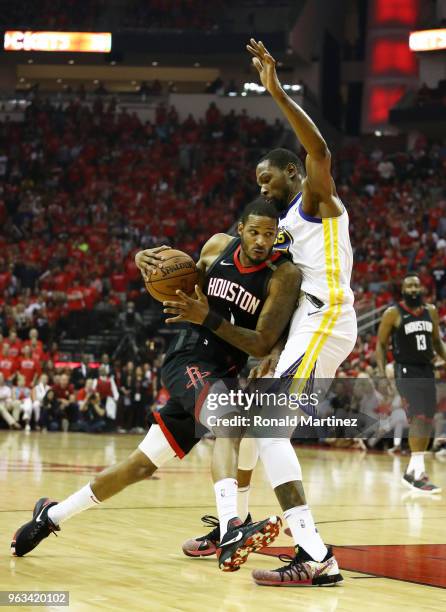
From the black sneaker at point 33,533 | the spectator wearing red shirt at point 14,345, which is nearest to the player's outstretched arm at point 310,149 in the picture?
the black sneaker at point 33,533

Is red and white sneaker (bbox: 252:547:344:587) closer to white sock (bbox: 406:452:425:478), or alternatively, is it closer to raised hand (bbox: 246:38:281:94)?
raised hand (bbox: 246:38:281:94)

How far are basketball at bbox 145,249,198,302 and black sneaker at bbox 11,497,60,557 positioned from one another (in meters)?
1.27

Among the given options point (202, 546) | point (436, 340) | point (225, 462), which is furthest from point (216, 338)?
point (436, 340)

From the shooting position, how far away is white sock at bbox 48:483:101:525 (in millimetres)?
5211

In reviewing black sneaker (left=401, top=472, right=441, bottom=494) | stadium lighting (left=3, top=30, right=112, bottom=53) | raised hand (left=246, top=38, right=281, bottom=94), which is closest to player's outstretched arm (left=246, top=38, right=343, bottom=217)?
raised hand (left=246, top=38, right=281, bottom=94)

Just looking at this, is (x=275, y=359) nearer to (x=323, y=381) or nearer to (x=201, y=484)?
(x=323, y=381)

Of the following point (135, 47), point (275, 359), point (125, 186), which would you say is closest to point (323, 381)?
point (275, 359)

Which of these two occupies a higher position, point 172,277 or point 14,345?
point 172,277

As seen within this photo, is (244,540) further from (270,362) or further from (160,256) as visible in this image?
(160,256)

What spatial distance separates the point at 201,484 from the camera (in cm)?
966

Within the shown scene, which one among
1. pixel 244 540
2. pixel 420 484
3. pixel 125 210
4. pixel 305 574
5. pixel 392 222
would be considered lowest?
pixel 420 484

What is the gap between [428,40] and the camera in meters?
30.2

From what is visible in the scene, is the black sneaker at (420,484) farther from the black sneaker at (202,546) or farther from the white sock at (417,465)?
the black sneaker at (202,546)

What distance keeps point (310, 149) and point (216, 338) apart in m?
1.06
